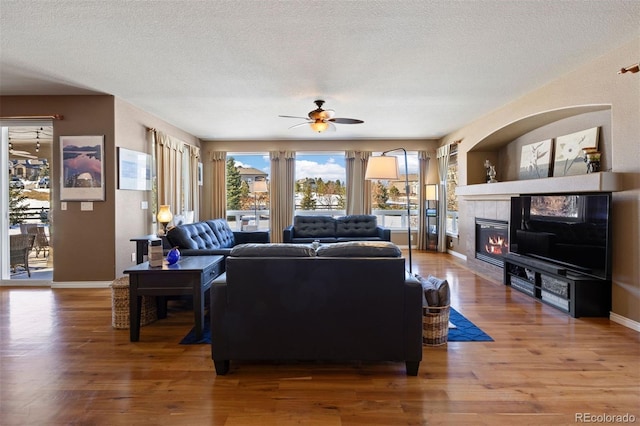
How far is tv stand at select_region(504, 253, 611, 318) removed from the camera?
3506 millimetres

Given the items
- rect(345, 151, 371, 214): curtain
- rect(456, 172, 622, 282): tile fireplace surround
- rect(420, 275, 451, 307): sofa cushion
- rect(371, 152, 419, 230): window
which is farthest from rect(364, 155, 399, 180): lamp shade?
rect(371, 152, 419, 230): window

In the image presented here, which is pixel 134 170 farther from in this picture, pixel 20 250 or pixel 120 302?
pixel 120 302

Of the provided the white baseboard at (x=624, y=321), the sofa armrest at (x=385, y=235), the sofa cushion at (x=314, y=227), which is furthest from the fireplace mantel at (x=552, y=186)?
the sofa cushion at (x=314, y=227)

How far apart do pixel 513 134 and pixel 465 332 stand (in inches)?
156

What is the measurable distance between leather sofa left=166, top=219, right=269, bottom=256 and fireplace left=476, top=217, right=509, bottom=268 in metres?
3.68

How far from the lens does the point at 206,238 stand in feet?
15.2

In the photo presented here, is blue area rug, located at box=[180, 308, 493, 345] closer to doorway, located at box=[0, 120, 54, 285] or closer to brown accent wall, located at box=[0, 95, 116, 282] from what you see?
brown accent wall, located at box=[0, 95, 116, 282]

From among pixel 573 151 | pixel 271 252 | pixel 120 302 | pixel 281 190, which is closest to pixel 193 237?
pixel 120 302

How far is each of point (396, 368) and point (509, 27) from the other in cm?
288

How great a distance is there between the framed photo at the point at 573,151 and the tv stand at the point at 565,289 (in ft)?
4.04

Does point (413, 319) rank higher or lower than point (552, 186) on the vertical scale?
lower

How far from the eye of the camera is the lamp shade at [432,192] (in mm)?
8023

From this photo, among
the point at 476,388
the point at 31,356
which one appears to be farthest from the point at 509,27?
the point at 31,356

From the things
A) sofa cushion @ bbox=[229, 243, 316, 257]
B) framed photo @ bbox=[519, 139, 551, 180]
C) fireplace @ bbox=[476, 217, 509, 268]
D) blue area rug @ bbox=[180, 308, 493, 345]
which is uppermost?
framed photo @ bbox=[519, 139, 551, 180]
